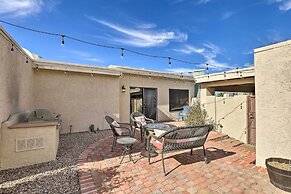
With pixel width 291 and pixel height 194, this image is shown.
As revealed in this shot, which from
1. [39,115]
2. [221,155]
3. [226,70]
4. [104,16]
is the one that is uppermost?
[104,16]

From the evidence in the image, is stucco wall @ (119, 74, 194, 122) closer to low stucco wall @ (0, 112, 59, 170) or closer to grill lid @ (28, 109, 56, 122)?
grill lid @ (28, 109, 56, 122)

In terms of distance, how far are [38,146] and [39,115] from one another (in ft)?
4.35

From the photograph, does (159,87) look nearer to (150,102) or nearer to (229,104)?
(150,102)

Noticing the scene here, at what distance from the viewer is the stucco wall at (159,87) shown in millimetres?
8289

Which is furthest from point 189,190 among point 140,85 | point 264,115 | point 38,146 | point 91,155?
point 140,85

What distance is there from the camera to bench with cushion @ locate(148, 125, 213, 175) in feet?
10.1

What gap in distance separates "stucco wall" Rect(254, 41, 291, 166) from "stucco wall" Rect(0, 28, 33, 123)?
568 centimetres

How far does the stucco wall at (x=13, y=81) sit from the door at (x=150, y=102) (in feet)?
18.3

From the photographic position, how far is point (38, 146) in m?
3.57

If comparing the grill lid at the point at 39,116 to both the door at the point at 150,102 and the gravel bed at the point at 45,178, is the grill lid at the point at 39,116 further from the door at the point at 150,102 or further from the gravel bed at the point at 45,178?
the door at the point at 150,102

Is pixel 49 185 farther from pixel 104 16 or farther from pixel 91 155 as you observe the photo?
pixel 104 16

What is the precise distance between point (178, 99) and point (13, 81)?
28.9 ft

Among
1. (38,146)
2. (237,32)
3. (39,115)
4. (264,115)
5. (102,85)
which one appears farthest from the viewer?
(237,32)

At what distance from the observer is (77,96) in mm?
6816
